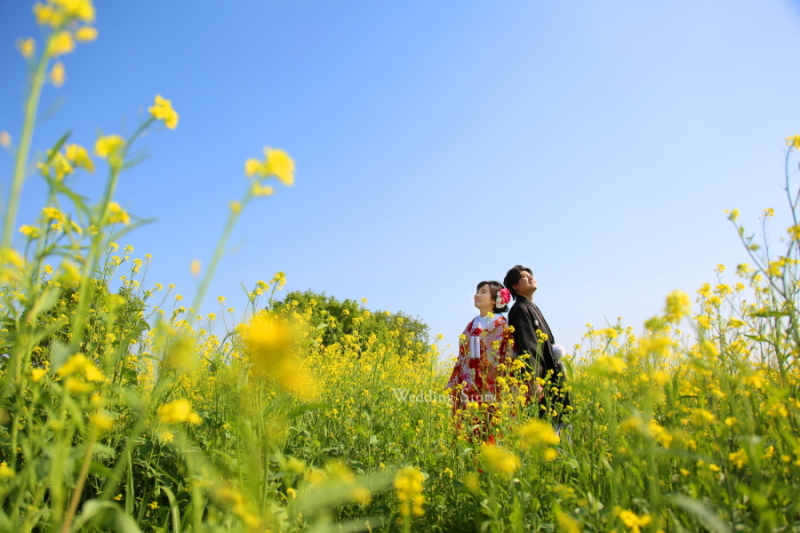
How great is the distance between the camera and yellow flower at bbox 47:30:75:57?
753 millimetres

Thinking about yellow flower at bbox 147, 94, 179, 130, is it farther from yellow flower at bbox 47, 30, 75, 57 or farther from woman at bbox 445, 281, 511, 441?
woman at bbox 445, 281, 511, 441

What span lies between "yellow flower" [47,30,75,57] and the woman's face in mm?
3906

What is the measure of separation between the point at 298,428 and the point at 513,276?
2.58m

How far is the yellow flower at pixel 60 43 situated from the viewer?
75 centimetres

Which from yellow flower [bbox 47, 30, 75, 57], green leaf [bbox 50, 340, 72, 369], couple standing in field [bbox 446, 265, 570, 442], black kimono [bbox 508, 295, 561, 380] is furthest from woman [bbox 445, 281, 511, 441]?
yellow flower [bbox 47, 30, 75, 57]

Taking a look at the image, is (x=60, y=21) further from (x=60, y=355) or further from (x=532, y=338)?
(x=532, y=338)

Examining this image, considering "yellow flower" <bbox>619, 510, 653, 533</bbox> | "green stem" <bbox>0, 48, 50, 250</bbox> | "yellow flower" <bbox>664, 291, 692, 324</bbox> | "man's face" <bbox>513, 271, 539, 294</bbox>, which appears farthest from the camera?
"man's face" <bbox>513, 271, 539, 294</bbox>

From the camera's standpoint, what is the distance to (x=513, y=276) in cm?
429

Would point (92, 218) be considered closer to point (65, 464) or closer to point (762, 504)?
point (65, 464)

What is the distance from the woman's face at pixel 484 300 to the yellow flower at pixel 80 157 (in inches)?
147


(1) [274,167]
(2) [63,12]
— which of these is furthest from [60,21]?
(1) [274,167]

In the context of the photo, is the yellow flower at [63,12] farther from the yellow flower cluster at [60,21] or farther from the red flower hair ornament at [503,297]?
the red flower hair ornament at [503,297]

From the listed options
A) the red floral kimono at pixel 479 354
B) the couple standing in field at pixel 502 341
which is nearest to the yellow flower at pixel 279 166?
the couple standing in field at pixel 502 341

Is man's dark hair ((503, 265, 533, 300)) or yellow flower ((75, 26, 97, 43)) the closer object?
yellow flower ((75, 26, 97, 43))
